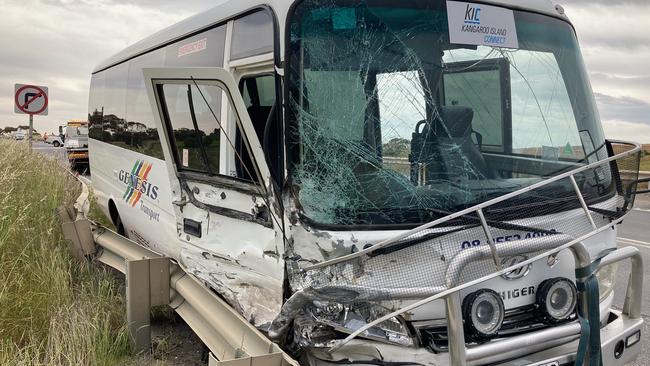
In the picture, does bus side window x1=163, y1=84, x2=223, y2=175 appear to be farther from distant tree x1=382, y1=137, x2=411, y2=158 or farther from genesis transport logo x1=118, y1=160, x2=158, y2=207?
genesis transport logo x1=118, y1=160, x2=158, y2=207

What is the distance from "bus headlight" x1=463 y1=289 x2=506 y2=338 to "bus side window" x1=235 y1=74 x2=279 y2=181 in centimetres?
132

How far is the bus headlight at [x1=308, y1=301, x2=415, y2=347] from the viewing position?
9.10ft

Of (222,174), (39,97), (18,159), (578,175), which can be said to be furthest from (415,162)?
(39,97)

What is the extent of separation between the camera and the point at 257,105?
3.45 meters

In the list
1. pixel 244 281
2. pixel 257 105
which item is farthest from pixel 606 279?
pixel 257 105

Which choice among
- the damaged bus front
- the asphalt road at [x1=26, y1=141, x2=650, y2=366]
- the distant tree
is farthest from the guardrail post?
the asphalt road at [x1=26, y1=141, x2=650, y2=366]

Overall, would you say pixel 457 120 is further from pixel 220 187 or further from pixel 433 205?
pixel 220 187

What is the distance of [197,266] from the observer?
13.2 feet

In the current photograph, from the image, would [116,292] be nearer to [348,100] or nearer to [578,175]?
[348,100]

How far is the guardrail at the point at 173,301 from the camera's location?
3.00m

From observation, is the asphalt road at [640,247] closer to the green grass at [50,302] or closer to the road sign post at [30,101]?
the green grass at [50,302]

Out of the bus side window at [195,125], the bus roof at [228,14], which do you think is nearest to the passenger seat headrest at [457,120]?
the bus roof at [228,14]

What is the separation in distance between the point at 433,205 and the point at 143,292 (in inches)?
97.9

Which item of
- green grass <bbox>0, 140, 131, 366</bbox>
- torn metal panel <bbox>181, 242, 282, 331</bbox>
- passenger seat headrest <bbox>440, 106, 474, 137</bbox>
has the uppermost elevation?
passenger seat headrest <bbox>440, 106, 474, 137</bbox>
